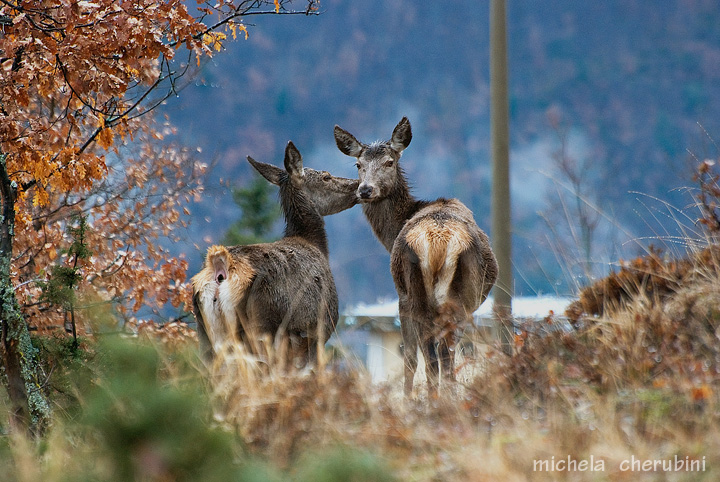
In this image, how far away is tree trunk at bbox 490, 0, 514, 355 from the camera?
9164 mm

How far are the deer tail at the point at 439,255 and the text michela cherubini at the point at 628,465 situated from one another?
11.7 feet

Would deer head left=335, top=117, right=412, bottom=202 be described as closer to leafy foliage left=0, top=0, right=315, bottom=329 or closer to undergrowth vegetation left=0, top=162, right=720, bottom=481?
leafy foliage left=0, top=0, right=315, bottom=329

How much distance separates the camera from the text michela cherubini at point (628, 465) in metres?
3.73

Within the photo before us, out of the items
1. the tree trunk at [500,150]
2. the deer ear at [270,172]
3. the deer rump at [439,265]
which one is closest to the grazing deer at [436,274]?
the deer rump at [439,265]

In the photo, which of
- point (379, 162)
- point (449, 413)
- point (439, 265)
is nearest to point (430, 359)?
point (439, 265)

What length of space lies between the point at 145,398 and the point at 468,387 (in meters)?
2.36

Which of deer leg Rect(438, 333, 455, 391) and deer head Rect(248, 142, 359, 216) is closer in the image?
deer leg Rect(438, 333, 455, 391)

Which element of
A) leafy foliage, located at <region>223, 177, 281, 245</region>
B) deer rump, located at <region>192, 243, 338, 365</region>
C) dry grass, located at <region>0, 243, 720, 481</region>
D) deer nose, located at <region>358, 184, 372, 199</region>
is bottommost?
dry grass, located at <region>0, 243, 720, 481</region>

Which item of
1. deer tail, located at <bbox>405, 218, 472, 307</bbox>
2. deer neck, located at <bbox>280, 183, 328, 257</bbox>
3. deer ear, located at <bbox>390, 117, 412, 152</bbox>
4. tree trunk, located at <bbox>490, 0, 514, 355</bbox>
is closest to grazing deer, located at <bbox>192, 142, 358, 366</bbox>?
deer neck, located at <bbox>280, 183, 328, 257</bbox>

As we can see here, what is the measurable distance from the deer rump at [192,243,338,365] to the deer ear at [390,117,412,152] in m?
2.22

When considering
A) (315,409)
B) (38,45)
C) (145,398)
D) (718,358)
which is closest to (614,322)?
(718,358)

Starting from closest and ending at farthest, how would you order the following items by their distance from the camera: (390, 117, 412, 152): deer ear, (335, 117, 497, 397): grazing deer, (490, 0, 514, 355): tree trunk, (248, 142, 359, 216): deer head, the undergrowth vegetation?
the undergrowth vegetation < (335, 117, 497, 397): grazing deer < (490, 0, 514, 355): tree trunk < (390, 117, 412, 152): deer ear < (248, 142, 359, 216): deer head

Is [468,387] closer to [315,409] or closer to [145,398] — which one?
[315,409]

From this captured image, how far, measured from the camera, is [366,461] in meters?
3.34
